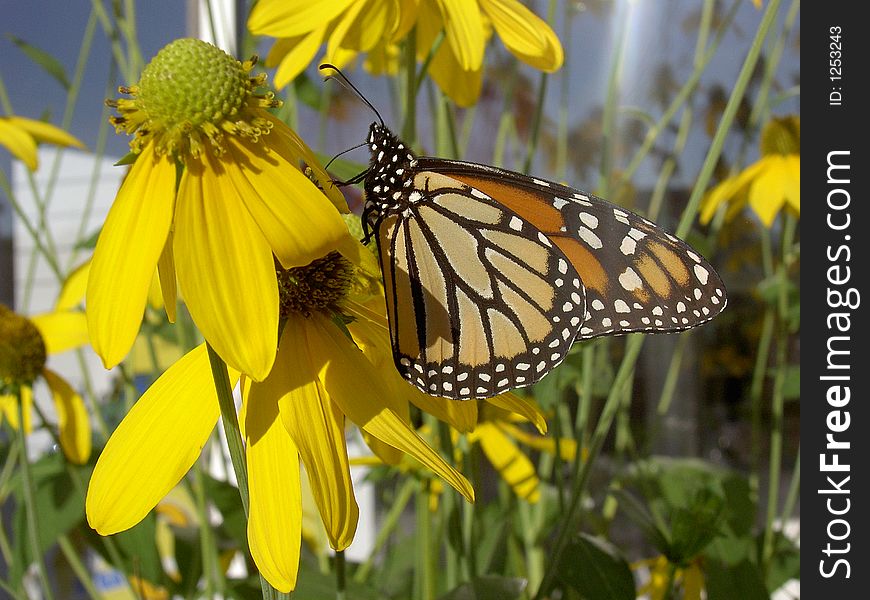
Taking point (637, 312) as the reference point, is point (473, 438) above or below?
below

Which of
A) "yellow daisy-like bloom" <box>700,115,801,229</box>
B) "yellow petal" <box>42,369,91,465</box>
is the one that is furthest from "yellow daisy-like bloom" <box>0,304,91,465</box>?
"yellow daisy-like bloom" <box>700,115,801,229</box>

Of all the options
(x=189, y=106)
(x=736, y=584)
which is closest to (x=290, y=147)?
(x=189, y=106)

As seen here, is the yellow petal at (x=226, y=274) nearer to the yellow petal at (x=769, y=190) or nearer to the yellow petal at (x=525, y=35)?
the yellow petal at (x=525, y=35)

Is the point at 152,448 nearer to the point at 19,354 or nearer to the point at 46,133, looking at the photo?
the point at 19,354

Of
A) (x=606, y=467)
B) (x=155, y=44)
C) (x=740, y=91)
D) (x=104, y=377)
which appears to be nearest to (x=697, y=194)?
(x=740, y=91)

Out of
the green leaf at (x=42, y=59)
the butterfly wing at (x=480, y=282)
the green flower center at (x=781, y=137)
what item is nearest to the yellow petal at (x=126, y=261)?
the butterfly wing at (x=480, y=282)

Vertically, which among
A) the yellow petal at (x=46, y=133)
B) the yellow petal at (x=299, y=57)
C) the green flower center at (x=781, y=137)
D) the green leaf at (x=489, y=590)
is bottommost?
the green leaf at (x=489, y=590)

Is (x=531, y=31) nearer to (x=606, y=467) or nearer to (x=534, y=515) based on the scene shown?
(x=534, y=515)
